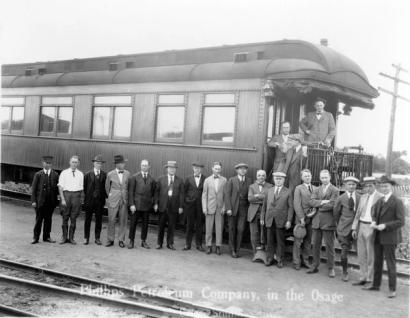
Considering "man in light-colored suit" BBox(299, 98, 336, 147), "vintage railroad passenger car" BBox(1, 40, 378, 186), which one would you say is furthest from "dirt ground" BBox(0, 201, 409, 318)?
"man in light-colored suit" BBox(299, 98, 336, 147)

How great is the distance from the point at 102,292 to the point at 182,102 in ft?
15.5

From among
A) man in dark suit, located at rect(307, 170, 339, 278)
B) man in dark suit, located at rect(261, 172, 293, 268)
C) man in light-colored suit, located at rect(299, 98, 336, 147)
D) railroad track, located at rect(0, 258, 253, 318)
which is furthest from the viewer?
man in light-colored suit, located at rect(299, 98, 336, 147)

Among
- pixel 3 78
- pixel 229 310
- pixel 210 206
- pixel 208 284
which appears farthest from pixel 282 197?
pixel 3 78

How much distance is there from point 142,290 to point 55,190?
355 cm

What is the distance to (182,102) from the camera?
8.99m

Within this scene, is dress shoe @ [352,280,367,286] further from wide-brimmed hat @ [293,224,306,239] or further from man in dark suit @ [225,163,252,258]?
man in dark suit @ [225,163,252,258]

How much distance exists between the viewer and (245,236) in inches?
341

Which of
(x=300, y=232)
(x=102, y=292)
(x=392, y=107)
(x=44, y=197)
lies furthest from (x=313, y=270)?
(x=392, y=107)

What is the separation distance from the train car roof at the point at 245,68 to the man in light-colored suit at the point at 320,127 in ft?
1.57

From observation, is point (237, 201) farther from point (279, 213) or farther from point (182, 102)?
point (182, 102)

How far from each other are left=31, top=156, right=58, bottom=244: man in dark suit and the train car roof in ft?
10.3

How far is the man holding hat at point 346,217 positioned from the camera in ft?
20.9

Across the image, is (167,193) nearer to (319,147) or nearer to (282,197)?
(282,197)

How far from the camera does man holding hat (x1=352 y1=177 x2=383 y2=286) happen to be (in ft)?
20.0
